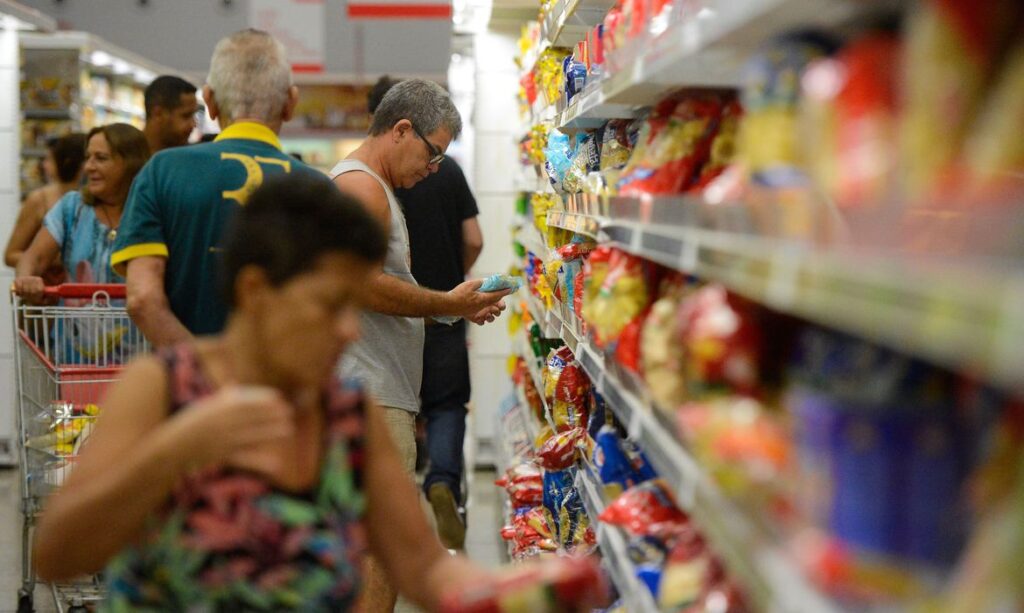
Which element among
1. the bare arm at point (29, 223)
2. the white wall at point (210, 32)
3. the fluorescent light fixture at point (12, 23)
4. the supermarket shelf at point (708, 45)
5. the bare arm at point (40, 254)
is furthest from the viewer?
the white wall at point (210, 32)

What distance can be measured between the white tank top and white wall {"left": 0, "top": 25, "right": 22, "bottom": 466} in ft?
15.1

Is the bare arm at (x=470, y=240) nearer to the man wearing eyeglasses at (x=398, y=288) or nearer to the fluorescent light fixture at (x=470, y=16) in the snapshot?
the man wearing eyeglasses at (x=398, y=288)

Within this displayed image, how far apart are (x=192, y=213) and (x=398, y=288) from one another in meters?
0.70

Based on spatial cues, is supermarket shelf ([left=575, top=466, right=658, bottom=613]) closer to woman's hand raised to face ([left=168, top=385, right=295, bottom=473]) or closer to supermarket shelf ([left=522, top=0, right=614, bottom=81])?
woman's hand raised to face ([left=168, top=385, right=295, bottom=473])

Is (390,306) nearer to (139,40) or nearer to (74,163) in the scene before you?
(74,163)

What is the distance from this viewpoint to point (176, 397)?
1.65 metres

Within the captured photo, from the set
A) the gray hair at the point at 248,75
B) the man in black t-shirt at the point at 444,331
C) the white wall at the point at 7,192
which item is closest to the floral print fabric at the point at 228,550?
the gray hair at the point at 248,75

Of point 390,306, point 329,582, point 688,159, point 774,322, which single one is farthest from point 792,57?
point 390,306

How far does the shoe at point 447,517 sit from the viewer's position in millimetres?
5094

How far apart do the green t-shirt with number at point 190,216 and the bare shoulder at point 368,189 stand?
16.2 inches

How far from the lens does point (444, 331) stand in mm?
5281

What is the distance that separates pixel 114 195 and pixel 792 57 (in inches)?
144

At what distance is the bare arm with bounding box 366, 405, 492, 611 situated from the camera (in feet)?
5.98

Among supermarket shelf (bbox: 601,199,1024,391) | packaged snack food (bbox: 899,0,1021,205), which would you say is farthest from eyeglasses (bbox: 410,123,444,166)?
packaged snack food (bbox: 899,0,1021,205)
